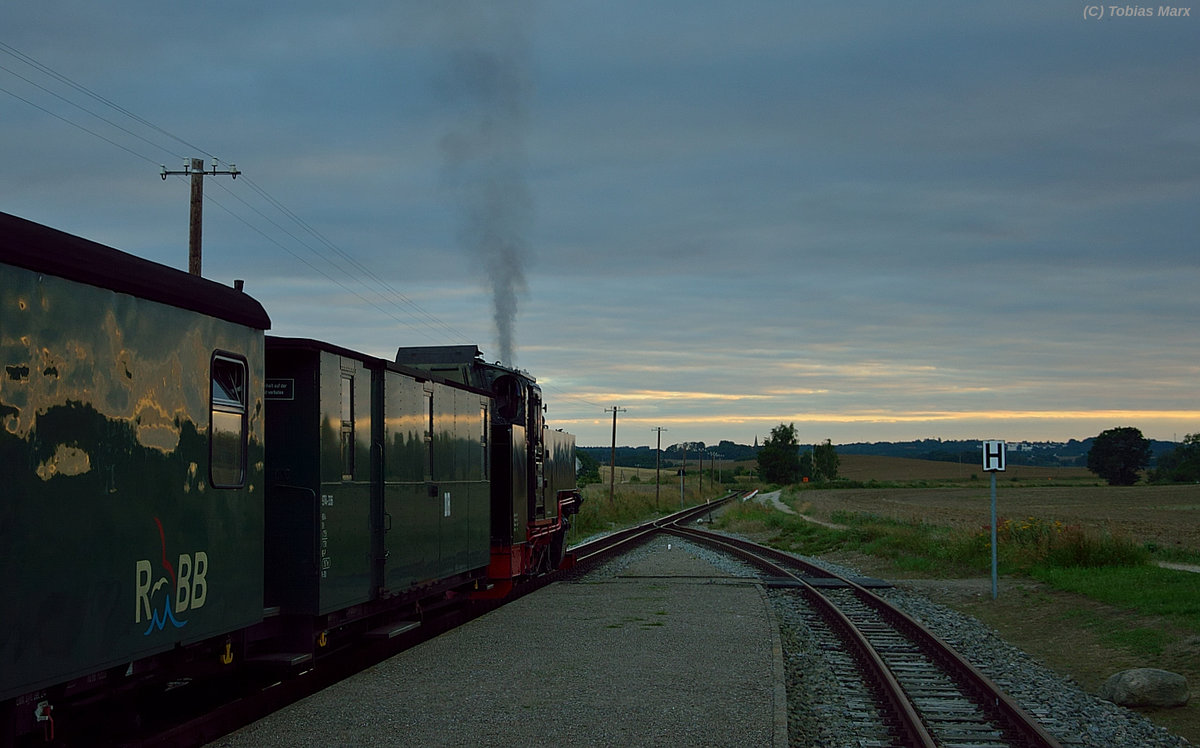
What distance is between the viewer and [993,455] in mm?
18891

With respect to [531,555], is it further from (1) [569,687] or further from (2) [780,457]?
(2) [780,457]

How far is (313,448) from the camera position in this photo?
31.4 feet

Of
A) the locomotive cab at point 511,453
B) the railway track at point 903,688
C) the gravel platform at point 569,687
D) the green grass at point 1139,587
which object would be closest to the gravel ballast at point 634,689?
the gravel platform at point 569,687

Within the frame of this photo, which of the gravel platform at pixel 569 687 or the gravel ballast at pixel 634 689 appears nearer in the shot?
the gravel platform at pixel 569 687

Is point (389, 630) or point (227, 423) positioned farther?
point (389, 630)

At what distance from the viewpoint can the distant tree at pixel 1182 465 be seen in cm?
15425

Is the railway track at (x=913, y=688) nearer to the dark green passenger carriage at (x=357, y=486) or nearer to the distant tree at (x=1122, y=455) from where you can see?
the dark green passenger carriage at (x=357, y=486)

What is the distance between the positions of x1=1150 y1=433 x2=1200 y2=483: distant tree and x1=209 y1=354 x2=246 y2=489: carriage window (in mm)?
168665

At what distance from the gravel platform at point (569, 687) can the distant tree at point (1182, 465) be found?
16089 centimetres

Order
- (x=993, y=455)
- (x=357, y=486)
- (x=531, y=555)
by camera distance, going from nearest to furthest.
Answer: (x=357, y=486), (x=993, y=455), (x=531, y=555)

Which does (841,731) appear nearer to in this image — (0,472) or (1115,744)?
(1115,744)

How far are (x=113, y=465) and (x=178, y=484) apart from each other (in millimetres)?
785

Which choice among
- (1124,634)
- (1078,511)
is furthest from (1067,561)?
(1078,511)

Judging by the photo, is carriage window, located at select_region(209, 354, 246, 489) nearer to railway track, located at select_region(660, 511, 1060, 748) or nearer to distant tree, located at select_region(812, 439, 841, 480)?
railway track, located at select_region(660, 511, 1060, 748)
